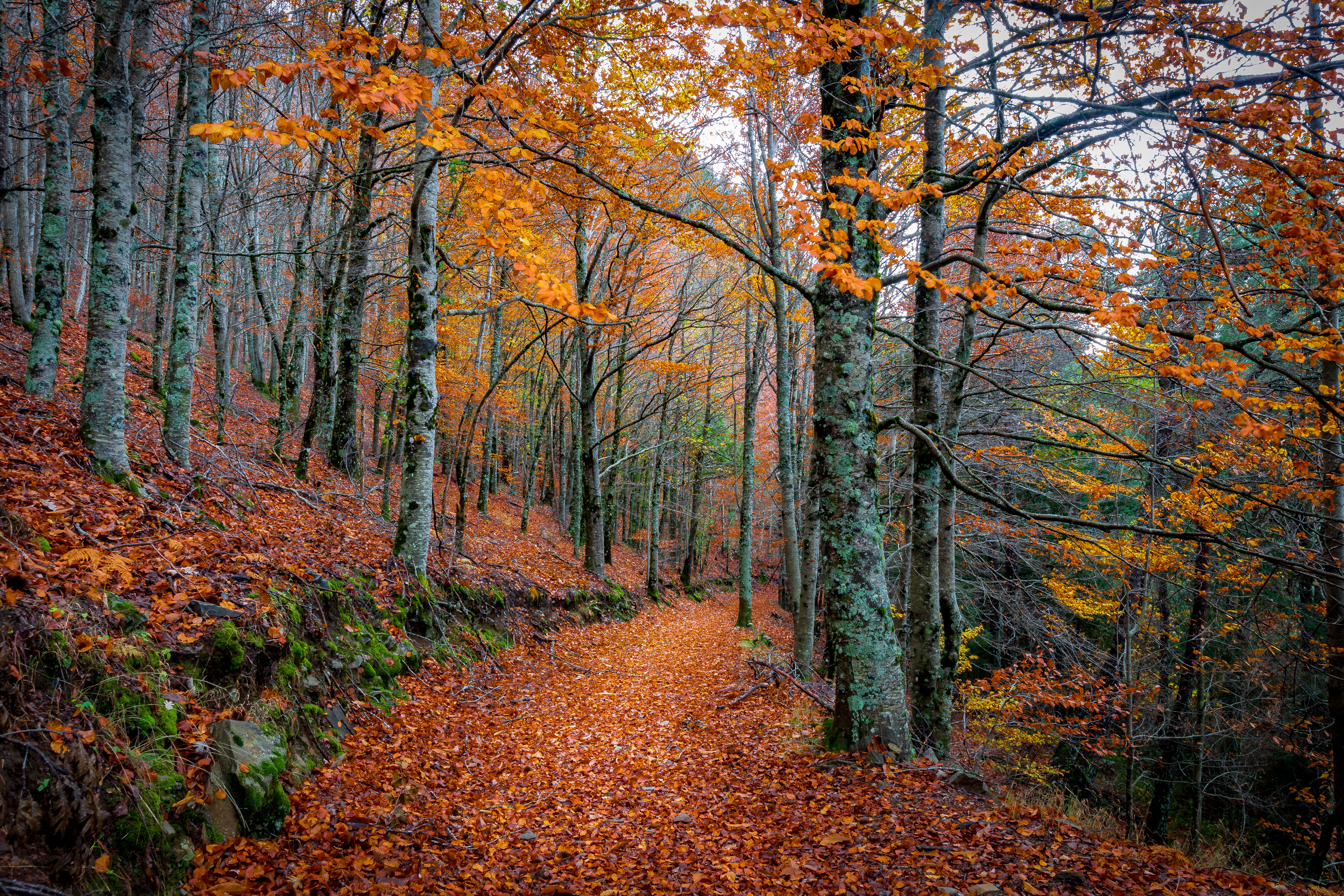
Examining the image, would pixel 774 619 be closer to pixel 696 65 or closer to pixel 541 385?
pixel 541 385

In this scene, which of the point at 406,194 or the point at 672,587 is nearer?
the point at 406,194

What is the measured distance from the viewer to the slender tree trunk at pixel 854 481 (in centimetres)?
478

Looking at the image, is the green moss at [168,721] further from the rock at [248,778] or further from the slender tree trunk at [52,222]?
the slender tree trunk at [52,222]

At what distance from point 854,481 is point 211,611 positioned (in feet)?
16.6

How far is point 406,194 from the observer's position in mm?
10734

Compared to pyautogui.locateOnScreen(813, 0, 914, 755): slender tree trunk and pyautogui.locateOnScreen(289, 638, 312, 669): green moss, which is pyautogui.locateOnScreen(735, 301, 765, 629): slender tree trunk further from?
pyautogui.locateOnScreen(289, 638, 312, 669): green moss

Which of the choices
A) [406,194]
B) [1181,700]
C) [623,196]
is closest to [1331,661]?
[1181,700]

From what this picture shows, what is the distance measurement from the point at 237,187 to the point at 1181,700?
71.1 feet

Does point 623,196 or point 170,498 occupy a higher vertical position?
point 623,196

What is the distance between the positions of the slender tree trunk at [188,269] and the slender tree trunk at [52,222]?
1041 millimetres

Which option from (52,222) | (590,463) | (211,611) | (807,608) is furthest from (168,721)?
(590,463)

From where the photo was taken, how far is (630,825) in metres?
4.38

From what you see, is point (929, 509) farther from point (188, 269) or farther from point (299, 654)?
point (188, 269)

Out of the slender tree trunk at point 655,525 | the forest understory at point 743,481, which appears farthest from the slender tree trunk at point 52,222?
the slender tree trunk at point 655,525
